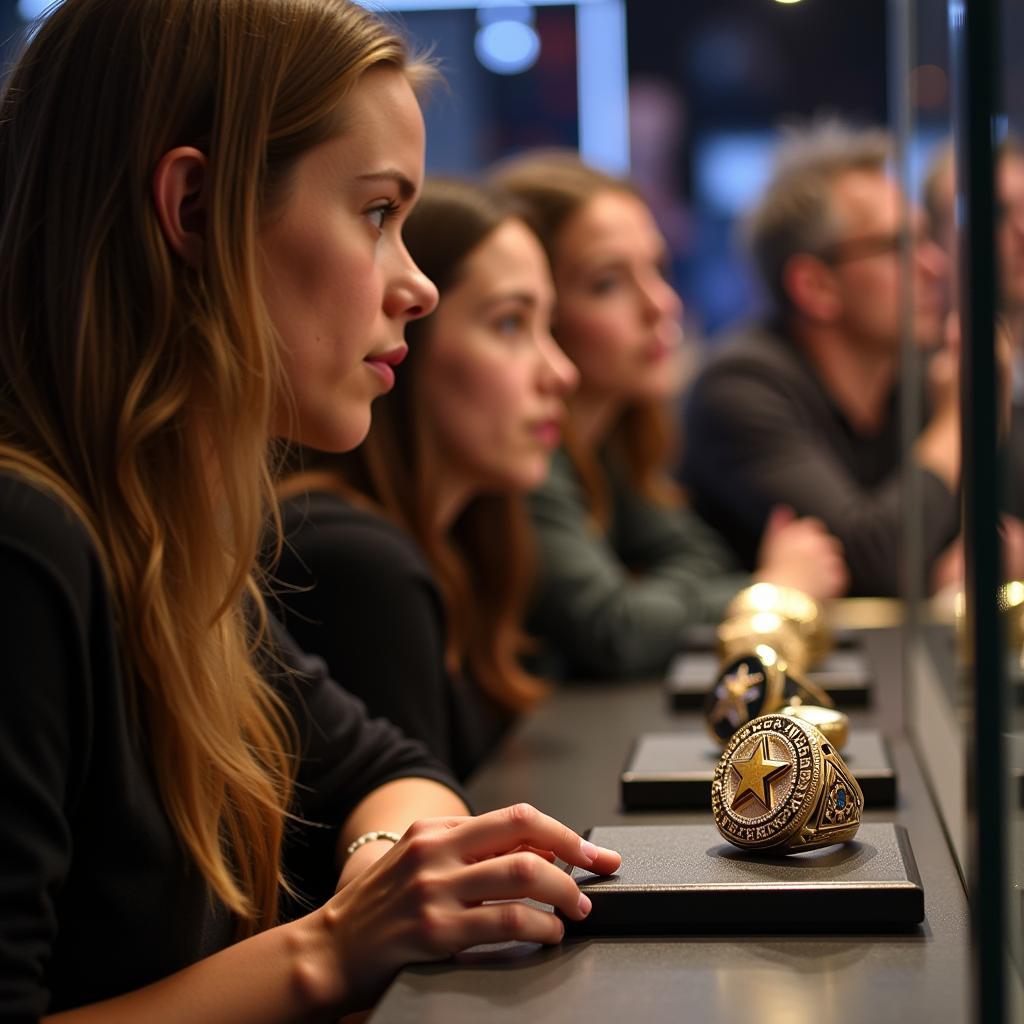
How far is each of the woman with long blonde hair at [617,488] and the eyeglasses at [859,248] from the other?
1.47 ft

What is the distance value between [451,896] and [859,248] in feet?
7.79

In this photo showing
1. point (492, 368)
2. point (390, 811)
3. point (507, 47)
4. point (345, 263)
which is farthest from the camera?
point (507, 47)

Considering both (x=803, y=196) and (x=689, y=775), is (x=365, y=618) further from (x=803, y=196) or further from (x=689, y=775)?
(x=803, y=196)

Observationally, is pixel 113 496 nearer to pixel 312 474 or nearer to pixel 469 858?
pixel 469 858

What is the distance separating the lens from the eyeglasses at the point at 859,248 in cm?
303

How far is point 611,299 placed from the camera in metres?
2.61

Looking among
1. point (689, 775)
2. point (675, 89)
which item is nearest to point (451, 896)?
point (689, 775)

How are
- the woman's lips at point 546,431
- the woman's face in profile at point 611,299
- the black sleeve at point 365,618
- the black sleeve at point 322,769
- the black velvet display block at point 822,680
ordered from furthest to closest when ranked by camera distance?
the woman's face in profile at point 611,299 → the woman's lips at point 546,431 → the black velvet display block at point 822,680 → the black sleeve at point 365,618 → the black sleeve at point 322,769

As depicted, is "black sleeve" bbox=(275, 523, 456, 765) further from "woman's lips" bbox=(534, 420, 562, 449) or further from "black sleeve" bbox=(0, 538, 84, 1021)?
Answer: "black sleeve" bbox=(0, 538, 84, 1021)

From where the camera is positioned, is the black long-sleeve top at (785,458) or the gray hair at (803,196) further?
the gray hair at (803,196)

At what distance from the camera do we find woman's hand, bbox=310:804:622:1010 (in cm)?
89

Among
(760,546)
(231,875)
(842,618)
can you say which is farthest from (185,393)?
(760,546)

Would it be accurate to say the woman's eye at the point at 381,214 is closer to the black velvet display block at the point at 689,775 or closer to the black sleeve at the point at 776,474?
the black velvet display block at the point at 689,775

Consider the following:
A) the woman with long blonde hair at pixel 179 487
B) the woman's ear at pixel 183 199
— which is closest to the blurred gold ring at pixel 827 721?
the woman with long blonde hair at pixel 179 487
